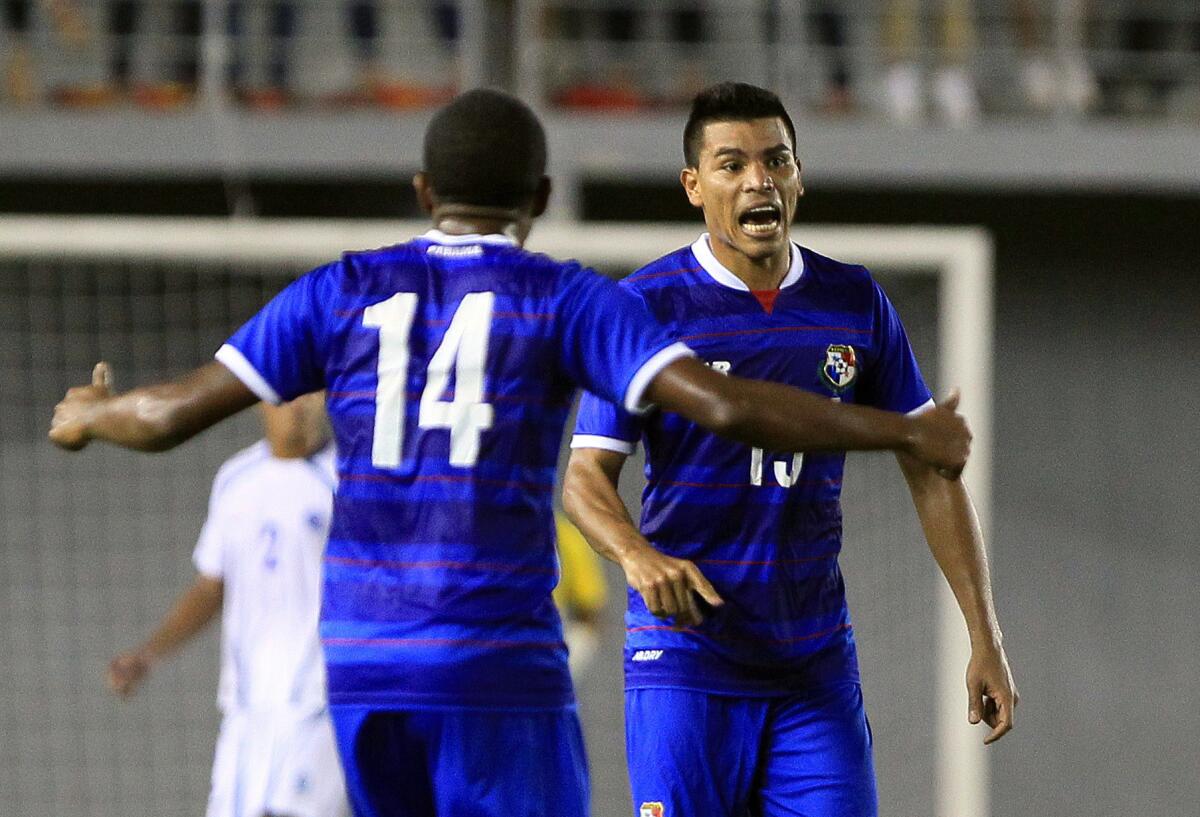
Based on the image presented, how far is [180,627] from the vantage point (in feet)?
19.0

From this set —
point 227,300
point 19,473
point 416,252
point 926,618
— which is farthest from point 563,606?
point 416,252

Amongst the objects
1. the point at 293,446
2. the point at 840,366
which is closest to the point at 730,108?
the point at 840,366

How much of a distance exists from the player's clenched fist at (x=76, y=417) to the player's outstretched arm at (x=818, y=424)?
1.01m

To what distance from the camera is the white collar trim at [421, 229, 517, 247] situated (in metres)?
2.97

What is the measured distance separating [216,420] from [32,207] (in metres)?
7.90

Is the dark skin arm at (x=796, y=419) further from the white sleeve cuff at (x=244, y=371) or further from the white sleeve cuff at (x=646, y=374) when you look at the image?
the white sleeve cuff at (x=244, y=371)

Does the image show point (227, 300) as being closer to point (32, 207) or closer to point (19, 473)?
point (19, 473)

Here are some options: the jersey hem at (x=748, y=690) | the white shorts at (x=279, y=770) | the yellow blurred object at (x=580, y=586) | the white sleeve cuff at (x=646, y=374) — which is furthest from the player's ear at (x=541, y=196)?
the yellow blurred object at (x=580, y=586)

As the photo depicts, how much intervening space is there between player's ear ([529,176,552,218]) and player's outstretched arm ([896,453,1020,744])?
0.91 m

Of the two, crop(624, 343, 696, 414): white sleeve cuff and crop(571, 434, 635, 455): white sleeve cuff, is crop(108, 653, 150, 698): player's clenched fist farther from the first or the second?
crop(624, 343, 696, 414): white sleeve cuff

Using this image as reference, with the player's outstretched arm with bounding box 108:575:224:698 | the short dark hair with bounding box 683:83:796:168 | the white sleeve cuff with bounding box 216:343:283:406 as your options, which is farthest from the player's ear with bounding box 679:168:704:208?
the player's outstretched arm with bounding box 108:575:224:698

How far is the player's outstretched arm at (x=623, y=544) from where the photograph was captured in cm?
310

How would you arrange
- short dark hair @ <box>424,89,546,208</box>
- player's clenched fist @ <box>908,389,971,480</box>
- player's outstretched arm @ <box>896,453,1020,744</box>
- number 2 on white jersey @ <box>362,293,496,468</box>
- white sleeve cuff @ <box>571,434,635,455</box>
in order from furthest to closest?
white sleeve cuff @ <box>571,434,635,455</box> → player's outstretched arm @ <box>896,453,1020,744</box> → short dark hair @ <box>424,89,546,208</box> → number 2 on white jersey @ <box>362,293,496,468</box> → player's clenched fist @ <box>908,389,971,480</box>

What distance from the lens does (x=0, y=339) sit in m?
8.88
